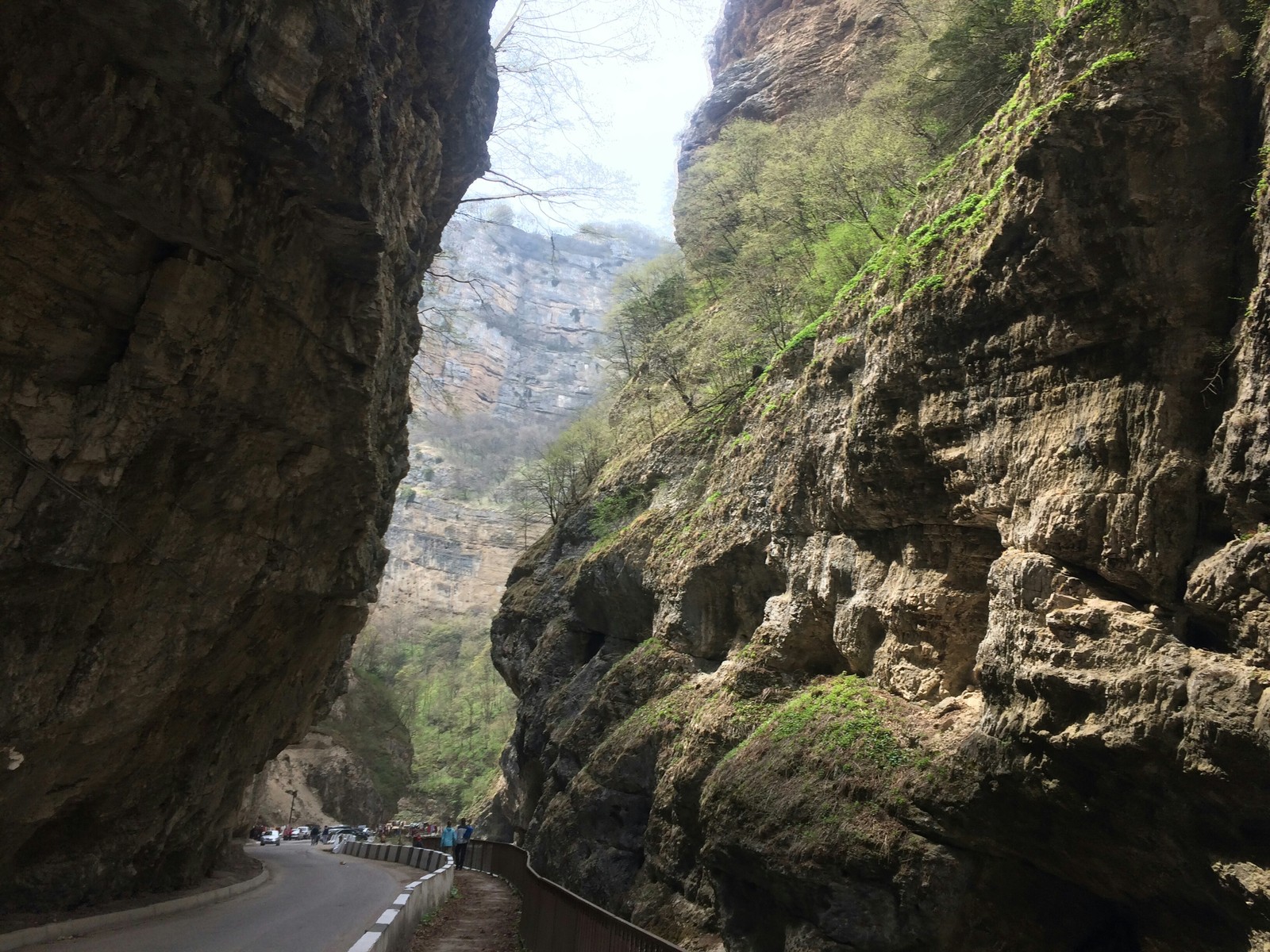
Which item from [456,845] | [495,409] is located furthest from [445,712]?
[495,409]

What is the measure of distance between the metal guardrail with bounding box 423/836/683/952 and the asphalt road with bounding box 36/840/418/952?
2.22 meters

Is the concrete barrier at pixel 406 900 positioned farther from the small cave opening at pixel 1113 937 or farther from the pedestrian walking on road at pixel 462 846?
the small cave opening at pixel 1113 937

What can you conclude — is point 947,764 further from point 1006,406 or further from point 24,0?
point 24,0

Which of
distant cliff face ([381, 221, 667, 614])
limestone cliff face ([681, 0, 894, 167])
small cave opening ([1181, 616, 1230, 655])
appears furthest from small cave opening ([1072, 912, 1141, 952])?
distant cliff face ([381, 221, 667, 614])

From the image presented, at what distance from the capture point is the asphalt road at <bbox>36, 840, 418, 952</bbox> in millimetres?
9750

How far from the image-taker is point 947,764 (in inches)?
344

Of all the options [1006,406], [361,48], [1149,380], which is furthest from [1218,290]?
[361,48]

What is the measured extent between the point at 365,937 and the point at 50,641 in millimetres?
4869

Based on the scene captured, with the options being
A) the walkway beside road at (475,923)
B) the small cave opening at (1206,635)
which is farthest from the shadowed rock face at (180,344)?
the small cave opening at (1206,635)

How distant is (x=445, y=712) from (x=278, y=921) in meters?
51.1

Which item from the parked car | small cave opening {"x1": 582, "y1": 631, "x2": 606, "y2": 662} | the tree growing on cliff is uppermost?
the tree growing on cliff

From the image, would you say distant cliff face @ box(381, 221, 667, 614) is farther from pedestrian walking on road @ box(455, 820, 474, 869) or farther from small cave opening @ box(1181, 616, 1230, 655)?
small cave opening @ box(1181, 616, 1230, 655)

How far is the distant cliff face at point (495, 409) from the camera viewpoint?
81188 millimetres

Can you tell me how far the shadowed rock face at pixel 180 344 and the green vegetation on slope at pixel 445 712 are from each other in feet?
133
